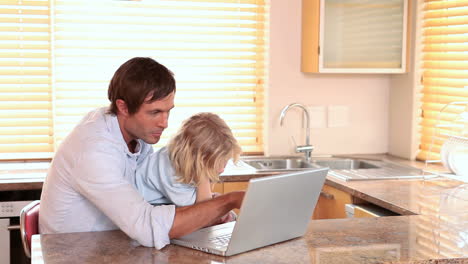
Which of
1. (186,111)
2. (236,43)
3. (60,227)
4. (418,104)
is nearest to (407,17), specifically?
(418,104)

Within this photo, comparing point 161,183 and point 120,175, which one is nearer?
point 120,175

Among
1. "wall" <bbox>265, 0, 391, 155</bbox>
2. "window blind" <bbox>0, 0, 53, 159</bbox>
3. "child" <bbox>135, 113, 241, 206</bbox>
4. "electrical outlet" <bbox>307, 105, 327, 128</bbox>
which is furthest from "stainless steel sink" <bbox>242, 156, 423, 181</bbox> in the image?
"child" <bbox>135, 113, 241, 206</bbox>

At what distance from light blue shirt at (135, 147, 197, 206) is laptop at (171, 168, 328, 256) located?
15cm

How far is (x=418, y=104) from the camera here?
4211mm

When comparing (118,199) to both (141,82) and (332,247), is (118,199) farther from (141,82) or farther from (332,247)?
(332,247)

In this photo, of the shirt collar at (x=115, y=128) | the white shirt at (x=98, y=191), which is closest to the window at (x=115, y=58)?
the white shirt at (x=98, y=191)

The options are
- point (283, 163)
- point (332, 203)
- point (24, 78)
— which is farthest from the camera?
point (283, 163)

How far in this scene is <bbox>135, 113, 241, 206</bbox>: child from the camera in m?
2.17

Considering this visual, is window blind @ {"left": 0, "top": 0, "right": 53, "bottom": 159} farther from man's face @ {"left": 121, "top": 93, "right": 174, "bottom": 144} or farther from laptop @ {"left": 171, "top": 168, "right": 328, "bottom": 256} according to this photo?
laptop @ {"left": 171, "top": 168, "right": 328, "bottom": 256}

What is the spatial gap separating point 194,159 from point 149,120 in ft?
0.64

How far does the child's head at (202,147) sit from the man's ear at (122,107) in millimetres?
180

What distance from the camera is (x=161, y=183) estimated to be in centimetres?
231

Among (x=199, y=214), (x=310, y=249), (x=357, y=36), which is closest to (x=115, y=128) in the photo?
(x=199, y=214)

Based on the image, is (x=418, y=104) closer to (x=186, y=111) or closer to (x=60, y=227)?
(x=186, y=111)
